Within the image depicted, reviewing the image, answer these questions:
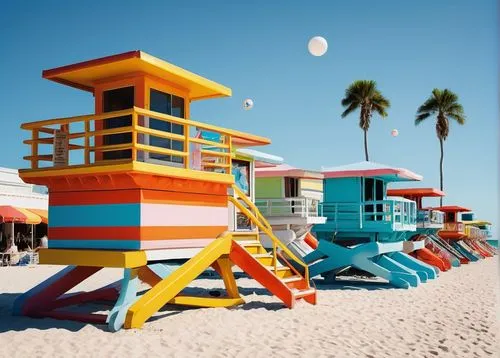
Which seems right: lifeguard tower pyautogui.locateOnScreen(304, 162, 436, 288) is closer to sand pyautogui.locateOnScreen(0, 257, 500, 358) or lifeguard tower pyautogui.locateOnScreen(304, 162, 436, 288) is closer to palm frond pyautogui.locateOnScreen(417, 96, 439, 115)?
sand pyautogui.locateOnScreen(0, 257, 500, 358)

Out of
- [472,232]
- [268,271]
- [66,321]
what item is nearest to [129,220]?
[66,321]

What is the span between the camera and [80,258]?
10938 millimetres

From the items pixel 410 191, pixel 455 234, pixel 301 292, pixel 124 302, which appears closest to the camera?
pixel 124 302

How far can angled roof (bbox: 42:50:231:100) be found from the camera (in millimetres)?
10953

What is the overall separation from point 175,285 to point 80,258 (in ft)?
6.18

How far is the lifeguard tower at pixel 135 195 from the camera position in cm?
1057

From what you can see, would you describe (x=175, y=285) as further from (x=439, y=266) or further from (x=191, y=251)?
(x=439, y=266)

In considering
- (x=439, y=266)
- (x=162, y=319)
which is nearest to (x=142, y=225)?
(x=162, y=319)

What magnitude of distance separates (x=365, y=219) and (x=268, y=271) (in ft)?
31.3

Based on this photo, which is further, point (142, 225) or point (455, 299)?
point (455, 299)

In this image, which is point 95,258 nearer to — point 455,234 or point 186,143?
point 186,143

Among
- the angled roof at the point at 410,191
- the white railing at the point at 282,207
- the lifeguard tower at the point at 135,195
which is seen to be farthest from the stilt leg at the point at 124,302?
the angled roof at the point at 410,191

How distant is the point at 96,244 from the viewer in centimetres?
1115

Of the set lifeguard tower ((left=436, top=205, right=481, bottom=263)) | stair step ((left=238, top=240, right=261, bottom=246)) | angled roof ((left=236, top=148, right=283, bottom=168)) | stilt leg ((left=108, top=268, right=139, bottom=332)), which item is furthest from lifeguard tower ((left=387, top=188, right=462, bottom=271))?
stilt leg ((left=108, top=268, right=139, bottom=332))
